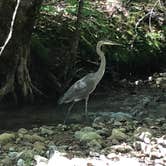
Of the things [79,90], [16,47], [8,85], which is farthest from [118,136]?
[16,47]

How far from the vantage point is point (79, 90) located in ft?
31.4

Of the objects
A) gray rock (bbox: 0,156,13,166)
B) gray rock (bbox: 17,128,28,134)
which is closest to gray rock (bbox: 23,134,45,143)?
gray rock (bbox: 17,128,28,134)

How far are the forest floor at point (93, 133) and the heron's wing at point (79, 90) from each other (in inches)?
13.2

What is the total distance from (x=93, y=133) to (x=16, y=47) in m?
2.66

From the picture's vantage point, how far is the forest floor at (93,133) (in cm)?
675

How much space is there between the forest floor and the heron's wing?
1.10 ft

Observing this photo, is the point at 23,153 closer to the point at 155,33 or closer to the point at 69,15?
the point at 69,15

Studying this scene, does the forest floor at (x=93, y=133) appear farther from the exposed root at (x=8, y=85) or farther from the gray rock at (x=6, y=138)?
the exposed root at (x=8, y=85)

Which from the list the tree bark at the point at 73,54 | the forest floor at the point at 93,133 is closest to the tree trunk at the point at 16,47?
the forest floor at the point at 93,133

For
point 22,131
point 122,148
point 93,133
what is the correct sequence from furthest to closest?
point 22,131
point 93,133
point 122,148

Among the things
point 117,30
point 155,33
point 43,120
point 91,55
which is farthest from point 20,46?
point 155,33

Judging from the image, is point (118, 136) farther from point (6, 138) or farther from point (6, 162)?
point (6, 162)

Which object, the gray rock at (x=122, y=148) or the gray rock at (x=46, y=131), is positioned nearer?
the gray rock at (x=122, y=148)

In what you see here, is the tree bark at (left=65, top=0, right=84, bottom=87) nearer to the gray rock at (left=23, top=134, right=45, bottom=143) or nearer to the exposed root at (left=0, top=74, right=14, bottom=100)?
the exposed root at (left=0, top=74, right=14, bottom=100)
